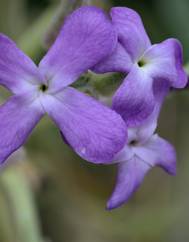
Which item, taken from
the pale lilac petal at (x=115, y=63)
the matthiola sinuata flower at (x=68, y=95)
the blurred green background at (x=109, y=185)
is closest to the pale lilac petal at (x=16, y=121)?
the matthiola sinuata flower at (x=68, y=95)

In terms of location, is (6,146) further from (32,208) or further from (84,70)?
(32,208)

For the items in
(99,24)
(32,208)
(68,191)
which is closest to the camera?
(99,24)

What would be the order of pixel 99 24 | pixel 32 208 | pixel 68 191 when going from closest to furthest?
pixel 99 24, pixel 32 208, pixel 68 191

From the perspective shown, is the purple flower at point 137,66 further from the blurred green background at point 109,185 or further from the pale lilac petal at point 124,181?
the blurred green background at point 109,185

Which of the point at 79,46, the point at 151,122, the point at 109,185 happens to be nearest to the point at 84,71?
the point at 79,46

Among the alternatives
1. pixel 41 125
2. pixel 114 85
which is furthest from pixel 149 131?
pixel 41 125

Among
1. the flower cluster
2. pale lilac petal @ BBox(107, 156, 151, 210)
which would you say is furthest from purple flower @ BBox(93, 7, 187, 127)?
pale lilac petal @ BBox(107, 156, 151, 210)

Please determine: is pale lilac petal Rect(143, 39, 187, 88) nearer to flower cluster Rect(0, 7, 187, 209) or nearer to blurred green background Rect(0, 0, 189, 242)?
flower cluster Rect(0, 7, 187, 209)
